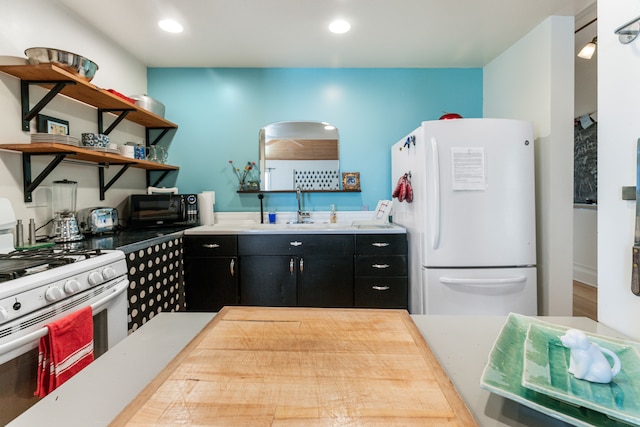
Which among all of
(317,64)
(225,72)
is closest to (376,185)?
(317,64)

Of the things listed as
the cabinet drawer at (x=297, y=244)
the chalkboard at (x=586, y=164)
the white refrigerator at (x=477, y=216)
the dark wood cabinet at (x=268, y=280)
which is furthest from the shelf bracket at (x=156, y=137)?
the chalkboard at (x=586, y=164)

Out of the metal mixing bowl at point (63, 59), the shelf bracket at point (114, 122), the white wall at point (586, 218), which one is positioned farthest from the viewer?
the white wall at point (586, 218)

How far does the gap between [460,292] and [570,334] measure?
66.5 inches

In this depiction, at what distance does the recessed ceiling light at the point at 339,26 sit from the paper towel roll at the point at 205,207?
69.2 inches

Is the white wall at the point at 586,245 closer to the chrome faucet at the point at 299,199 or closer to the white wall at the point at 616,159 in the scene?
the chrome faucet at the point at 299,199

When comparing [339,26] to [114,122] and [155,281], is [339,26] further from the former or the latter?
[155,281]

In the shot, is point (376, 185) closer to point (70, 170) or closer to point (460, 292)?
point (460, 292)

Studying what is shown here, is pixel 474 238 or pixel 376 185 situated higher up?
pixel 376 185

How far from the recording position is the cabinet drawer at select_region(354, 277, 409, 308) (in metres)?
2.34

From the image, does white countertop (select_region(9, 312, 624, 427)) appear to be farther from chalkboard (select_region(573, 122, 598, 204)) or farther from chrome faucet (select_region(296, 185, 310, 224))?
chalkboard (select_region(573, 122, 598, 204))

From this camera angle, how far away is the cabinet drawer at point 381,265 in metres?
2.35

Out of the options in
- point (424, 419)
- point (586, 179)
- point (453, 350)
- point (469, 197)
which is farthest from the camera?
point (586, 179)

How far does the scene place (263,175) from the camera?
2943 millimetres

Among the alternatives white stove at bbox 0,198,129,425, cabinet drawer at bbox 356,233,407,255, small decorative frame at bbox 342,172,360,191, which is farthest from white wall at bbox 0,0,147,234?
cabinet drawer at bbox 356,233,407,255
